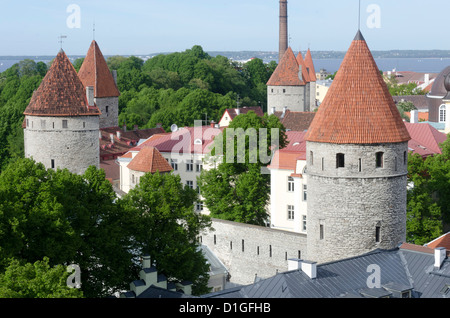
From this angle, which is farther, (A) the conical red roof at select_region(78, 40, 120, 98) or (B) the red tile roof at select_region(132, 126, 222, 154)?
(A) the conical red roof at select_region(78, 40, 120, 98)

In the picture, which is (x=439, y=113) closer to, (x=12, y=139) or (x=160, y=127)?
(x=160, y=127)

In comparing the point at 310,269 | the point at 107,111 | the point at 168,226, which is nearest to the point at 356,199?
the point at 310,269

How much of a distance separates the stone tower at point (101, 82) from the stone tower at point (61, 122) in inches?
628

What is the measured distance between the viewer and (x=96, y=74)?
5638 centimetres

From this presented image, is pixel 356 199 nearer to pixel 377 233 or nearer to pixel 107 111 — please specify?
pixel 377 233

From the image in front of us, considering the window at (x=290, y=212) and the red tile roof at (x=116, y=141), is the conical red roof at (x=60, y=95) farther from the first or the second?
the red tile roof at (x=116, y=141)

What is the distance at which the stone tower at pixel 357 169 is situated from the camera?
83.7ft

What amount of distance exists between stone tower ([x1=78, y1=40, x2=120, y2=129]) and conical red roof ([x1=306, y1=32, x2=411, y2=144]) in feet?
104

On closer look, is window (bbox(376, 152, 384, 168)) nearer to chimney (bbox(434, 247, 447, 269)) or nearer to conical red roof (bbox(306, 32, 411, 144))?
conical red roof (bbox(306, 32, 411, 144))

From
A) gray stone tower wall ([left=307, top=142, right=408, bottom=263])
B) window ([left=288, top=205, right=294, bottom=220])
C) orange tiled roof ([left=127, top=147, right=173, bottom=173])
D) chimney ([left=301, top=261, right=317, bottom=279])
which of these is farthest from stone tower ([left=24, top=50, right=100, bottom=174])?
chimney ([left=301, top=261, right=317, bottom=279])

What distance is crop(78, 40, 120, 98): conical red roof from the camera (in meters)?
56.2

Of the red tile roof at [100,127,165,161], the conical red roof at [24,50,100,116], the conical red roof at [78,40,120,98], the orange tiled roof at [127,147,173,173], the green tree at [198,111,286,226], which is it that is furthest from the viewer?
the conical red roof at [78,40,120,98]
